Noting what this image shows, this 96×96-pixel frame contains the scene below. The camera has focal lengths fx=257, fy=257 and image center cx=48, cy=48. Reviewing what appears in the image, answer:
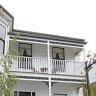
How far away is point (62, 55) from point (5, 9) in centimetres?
726

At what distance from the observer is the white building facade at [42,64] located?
18.9m

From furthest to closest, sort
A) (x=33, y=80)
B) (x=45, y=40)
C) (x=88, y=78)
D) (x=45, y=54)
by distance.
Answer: (x=45, y=54) < (x=45, y=40) < (x=33, y=80) < (x=88, y=78)

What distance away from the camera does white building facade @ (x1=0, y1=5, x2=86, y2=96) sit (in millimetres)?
18906

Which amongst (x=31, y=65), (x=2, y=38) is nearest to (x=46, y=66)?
(x=31, y=65)

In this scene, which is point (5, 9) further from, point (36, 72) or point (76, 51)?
point (76, 51)

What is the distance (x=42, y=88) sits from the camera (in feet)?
68.2

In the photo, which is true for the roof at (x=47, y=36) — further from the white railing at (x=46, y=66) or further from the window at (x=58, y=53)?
the white railing at (x=46, y=66)

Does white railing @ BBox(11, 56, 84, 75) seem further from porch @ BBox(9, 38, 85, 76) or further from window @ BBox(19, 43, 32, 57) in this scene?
window @ BBox(19, 43, 32, 57)

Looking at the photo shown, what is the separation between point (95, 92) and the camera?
18125 millimetres

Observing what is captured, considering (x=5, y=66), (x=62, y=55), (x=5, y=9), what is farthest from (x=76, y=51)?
(x=5, y=66)

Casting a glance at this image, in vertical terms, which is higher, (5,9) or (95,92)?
(5,9)

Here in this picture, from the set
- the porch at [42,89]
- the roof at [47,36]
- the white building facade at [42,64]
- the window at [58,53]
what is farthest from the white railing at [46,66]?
the roof at [47,36]

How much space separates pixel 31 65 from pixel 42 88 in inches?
81.2

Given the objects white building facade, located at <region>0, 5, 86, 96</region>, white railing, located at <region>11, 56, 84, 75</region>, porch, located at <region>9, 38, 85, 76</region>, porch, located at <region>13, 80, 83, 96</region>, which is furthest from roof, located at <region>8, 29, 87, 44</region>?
porch, located at <region>13, 80, 83, 96</region>
